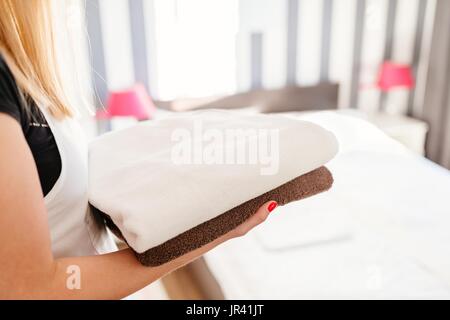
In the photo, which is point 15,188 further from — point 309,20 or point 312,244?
point 309,20

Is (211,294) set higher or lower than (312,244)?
lower

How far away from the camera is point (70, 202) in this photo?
0.67m

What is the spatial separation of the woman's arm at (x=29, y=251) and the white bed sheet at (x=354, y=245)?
87 centimetres

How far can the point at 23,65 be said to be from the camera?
1.99ft

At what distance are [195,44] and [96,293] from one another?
2.26m

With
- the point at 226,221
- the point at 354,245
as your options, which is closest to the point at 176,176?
the point at 226,221

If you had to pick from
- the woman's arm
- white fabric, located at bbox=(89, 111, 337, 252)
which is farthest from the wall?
the woman's arm

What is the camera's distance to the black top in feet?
1.64

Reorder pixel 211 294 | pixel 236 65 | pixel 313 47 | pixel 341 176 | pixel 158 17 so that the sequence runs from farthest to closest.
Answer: pixel 313 47
pixel 236 65
pixel 158 17
pixel 341 176
pixel 211 294

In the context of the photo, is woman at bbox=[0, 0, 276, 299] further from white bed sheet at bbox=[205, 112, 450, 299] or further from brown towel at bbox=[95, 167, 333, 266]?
white bed sheet at bbox=[205, 112, 450, 299]

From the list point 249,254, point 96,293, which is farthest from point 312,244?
point 96,293

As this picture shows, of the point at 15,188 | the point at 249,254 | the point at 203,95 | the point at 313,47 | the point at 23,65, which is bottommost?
the point at 249,254

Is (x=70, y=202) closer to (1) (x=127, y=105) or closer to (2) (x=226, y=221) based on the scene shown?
(2) (x=226, y=221)

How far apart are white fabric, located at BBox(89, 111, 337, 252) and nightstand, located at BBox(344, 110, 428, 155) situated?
2.24m
